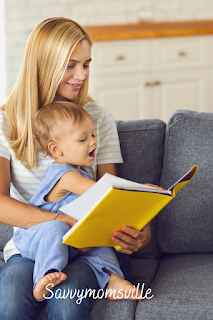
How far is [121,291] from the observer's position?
45.0 inches

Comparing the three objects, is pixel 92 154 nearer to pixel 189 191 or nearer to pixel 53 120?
pixel 53 120

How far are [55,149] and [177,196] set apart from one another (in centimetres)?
50

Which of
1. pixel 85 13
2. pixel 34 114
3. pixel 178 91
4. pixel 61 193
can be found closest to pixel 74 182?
pixel 61 193

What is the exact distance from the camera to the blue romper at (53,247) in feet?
3.69

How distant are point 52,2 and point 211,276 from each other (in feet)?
10.6

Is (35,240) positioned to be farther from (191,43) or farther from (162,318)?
(191,43)

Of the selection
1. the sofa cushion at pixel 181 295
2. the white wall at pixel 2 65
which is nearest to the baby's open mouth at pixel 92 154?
the sofa cushion at pixel 181 295

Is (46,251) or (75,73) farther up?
(75,73)

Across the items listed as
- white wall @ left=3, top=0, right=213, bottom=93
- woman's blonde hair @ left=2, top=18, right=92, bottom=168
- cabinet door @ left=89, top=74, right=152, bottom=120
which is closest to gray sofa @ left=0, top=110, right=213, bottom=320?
woman's blonde hair @ left=2, top=18, right=92, bottom=168

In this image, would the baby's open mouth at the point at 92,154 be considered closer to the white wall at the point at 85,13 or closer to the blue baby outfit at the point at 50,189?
the blue baby outfit at the point at 50,189

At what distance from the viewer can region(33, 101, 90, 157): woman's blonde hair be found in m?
1.26

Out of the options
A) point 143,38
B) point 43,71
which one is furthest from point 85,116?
point 143,38

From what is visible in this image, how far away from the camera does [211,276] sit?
49.9 inches

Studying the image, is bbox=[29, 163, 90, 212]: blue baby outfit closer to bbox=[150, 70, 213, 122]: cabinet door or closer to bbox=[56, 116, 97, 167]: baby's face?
bbox=[56, 116, 97, 167]: baby's face
